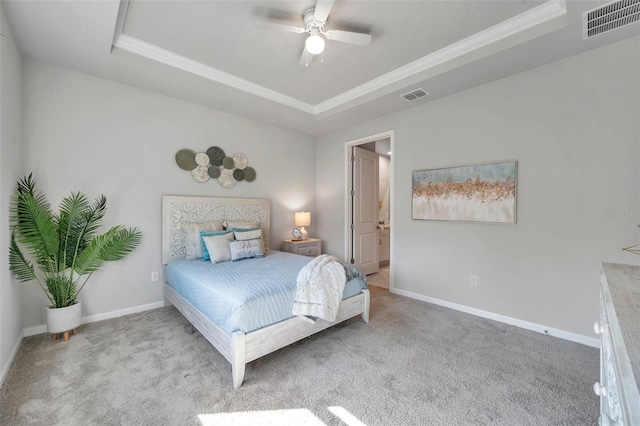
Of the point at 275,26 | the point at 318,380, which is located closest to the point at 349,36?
the point at 275,26

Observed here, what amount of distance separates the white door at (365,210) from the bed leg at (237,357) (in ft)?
9.97

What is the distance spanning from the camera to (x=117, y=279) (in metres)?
3.09

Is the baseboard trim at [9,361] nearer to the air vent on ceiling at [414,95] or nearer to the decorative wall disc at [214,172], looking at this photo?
the decorative wall disc at [214,172]

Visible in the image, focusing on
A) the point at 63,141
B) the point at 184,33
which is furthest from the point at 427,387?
the point at 63,141

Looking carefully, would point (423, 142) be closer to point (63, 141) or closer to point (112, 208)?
point (112, 208)

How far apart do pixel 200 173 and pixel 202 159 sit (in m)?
0.19

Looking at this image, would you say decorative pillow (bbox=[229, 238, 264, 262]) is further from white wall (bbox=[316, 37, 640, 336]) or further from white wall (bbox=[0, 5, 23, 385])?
white wall (bbox=[316, 37, 640, 336])

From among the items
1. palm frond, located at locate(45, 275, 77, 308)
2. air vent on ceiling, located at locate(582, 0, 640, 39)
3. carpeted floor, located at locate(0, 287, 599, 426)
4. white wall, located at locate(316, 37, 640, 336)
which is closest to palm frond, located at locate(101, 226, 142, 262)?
palm frond, located at locate(45, 275, 77, 308)

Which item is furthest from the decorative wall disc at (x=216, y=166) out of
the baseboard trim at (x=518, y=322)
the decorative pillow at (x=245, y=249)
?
the baseboard trim at (x=518, y=322)

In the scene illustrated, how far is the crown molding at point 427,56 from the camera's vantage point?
2.18m

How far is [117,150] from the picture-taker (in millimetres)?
3090

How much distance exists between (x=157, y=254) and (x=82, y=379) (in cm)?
157

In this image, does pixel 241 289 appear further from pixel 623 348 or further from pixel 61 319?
pixel 623 348

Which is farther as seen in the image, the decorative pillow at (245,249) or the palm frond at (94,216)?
the decorative pillow at (245,249)
